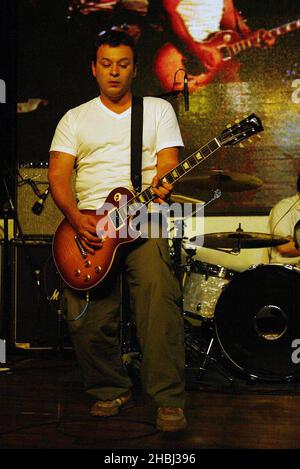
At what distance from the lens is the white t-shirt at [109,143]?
9.94 ft

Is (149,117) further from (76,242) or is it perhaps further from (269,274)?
(269,274)

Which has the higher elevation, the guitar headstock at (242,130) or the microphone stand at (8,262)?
the guitar headstock at (242,130)

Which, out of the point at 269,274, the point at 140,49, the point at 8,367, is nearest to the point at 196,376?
the point at 269,274

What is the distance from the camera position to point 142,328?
113 inches

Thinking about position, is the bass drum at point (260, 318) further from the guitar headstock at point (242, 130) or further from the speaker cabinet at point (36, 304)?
the speaker cabinet at point (36, 304)

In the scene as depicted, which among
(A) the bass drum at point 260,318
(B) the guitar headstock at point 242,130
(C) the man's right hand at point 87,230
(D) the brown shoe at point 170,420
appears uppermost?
(B) the guitar headstock at point 242,130

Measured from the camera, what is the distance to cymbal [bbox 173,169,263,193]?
13.7 ft

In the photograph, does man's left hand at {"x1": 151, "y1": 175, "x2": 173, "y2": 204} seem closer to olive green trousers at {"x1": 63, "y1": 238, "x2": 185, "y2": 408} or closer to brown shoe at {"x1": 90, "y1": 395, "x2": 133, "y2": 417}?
olive green trousers at {"x1": 63, "y1": 238, "x2": 185, "y2": 408}

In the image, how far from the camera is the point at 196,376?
4078mm

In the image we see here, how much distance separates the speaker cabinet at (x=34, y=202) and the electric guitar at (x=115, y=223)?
193 cm

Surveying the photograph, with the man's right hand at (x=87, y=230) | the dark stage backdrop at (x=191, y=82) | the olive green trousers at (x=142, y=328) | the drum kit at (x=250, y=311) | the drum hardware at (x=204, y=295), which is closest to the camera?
the olive green trousers at (x=142, y=328)

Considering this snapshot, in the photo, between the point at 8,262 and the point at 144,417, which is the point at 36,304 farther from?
the point at 144,417

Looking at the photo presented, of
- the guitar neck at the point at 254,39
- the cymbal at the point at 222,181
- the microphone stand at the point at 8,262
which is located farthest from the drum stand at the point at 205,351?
the guitar neck at the point at 254,39

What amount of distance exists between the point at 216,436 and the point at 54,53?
3.87m
